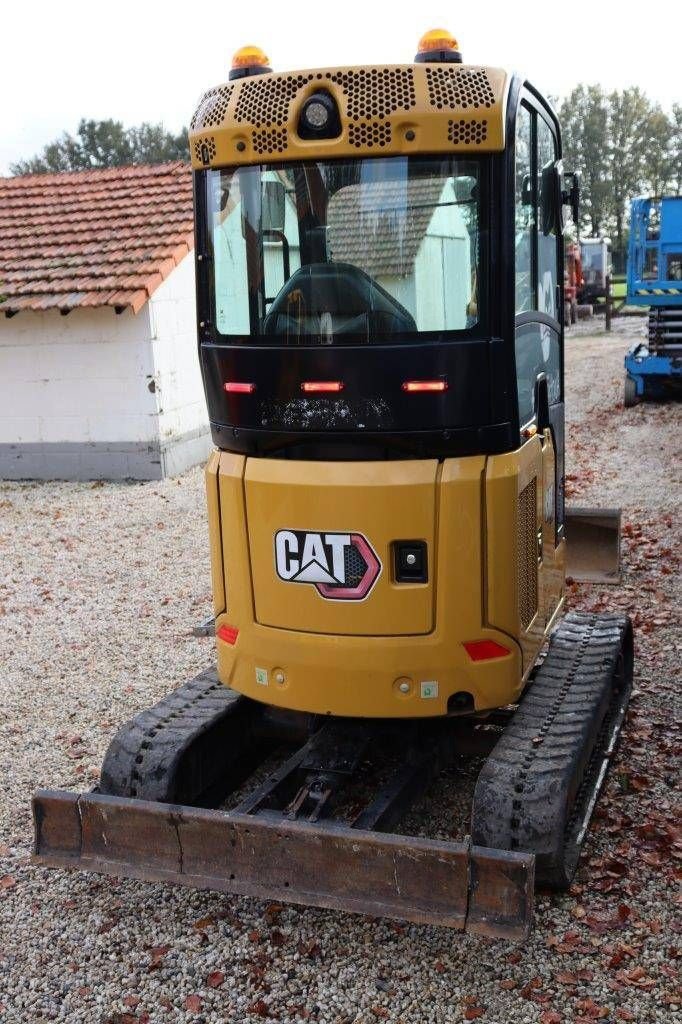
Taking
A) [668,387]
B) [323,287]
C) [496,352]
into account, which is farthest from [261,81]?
[668,387]

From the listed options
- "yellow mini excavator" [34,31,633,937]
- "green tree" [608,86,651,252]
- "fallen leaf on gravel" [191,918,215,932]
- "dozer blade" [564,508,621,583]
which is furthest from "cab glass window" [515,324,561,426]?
"green tree" [608,86,651,252]

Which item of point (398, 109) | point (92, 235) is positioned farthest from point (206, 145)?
point (92, 235)

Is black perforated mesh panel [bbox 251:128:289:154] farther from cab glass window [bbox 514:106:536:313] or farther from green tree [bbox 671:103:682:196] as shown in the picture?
green tree [bbox 671:103:682:196]

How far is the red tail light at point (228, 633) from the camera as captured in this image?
15.7 feet

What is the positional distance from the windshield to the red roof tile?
8967mm

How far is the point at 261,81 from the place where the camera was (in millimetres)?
4355

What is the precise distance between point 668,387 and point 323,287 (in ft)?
47.8

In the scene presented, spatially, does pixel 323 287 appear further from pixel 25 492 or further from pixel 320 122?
pixel 25 492

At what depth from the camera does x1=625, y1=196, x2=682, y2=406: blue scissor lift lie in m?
17.5

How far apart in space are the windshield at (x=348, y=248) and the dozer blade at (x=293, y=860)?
1.93 metres

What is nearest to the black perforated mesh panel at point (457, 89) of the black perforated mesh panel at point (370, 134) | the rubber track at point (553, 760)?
the black perforated mesh panel at point (370, 134)

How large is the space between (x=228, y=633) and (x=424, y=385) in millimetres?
1456

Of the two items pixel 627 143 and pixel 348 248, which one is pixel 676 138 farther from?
pixel 348 248

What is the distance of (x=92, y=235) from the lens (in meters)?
15.5
